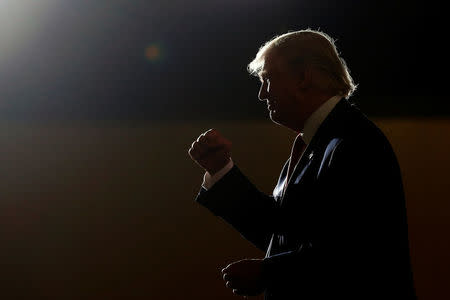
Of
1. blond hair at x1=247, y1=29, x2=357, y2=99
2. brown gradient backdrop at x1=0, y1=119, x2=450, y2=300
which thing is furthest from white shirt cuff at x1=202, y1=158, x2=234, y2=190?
brown gradient backdrop at x1=0, y1=119, x2=450, y2=300

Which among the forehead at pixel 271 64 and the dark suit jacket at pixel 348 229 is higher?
the forehead at pixel 271 64

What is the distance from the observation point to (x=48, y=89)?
2.46 metres

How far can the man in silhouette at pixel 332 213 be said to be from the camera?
777mm

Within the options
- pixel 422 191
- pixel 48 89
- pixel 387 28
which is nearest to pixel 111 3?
pixel 48 89

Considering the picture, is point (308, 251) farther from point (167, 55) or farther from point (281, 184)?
point (167, 55)

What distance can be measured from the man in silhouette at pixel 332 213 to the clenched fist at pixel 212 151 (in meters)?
0.15

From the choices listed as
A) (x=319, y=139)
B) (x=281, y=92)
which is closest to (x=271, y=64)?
(x=281, y=92)

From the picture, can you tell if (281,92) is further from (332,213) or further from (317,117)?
(332,213)

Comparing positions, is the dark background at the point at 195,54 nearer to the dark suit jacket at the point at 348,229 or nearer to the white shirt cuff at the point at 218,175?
the white shirt cuff at the point at 218,175

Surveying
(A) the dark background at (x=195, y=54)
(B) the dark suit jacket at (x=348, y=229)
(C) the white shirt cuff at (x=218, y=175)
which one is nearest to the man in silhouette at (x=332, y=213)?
(B) the dark suit jacket at (x=348, y=229)

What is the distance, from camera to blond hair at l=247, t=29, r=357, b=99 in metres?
0.97

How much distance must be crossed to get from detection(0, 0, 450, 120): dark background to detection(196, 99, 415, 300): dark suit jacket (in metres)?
1.71

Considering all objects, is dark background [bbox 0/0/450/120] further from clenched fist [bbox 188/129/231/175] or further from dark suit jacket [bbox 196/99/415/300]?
dark suit jacket [bbox 196/99/415/300]

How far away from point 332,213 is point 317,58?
35 centimetres
